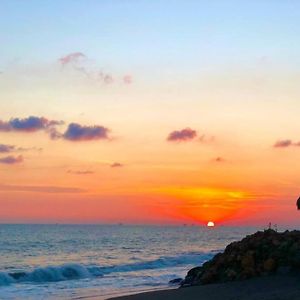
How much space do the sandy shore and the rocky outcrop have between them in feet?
2.92

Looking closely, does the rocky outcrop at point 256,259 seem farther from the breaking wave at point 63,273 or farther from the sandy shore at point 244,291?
the breaking wave at point 63,273

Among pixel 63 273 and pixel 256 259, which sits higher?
pixel 256 259

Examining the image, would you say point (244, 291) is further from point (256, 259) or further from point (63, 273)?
point (63, 273)

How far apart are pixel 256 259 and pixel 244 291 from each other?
161 inches

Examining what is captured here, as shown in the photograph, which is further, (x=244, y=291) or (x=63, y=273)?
(x=63, y=273)

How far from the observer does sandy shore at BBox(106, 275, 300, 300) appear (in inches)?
769

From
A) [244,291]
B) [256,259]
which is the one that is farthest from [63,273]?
[244,291]

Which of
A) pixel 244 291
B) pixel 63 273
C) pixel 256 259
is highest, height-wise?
pixel 256 259

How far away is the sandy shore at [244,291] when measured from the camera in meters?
19.5

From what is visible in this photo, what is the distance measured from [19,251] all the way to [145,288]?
42.1 meters

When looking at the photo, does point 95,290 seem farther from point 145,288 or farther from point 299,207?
point 299,207

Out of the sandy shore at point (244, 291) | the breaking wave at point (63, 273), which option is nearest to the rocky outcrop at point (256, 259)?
the sandy shore at point (244, 291)

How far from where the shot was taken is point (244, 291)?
21.5 metres

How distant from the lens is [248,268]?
80.6ft
